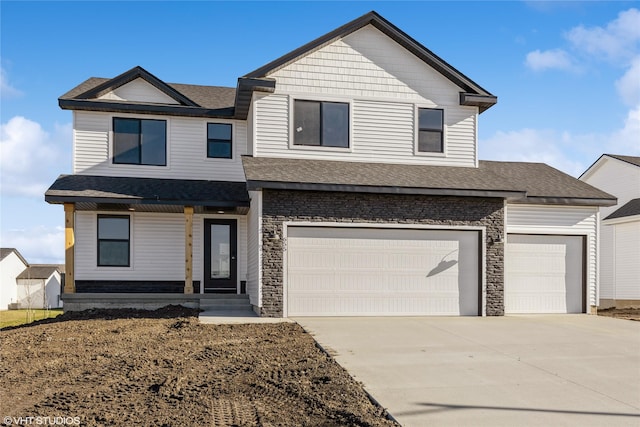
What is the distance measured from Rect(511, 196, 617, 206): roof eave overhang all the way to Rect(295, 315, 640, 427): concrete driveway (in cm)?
355

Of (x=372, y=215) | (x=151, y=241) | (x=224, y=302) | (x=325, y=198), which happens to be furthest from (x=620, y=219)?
(x=151, y=241)

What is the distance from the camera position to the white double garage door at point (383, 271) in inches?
516

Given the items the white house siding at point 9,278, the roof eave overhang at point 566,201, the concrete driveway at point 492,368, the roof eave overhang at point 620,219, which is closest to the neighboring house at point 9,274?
the white house siding at point 9,278

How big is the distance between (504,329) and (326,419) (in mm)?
7157

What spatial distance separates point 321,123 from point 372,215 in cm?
301

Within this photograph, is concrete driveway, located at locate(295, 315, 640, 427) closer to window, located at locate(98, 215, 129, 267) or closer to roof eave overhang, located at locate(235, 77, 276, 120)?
roof eave overhang, located at locate(235, 77, 276, 120)

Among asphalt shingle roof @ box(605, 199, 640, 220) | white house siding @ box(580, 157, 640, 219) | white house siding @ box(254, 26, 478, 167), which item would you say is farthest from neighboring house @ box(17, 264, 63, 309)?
asphalt shingle roof @ box(605, 199, 640, 220)

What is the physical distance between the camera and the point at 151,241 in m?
16.1

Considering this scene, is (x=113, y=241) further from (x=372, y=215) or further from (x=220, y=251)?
(x=372, y=215)

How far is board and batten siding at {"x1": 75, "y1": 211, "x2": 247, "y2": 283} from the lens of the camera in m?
15.8

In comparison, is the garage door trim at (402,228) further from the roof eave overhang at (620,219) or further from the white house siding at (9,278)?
the white house siding at (9,278)

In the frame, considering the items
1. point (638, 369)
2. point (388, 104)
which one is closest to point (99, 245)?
Result: point (388, 104)

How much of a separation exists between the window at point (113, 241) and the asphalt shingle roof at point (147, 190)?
1.11 meters

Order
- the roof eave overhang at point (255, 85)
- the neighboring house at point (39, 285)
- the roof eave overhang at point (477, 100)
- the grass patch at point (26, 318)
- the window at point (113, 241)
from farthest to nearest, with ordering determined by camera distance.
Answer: the neighboring house at point (39, 285)
the grass patch at point (26, 318)
the window at point (113, 241)
the roof eave overhang at point (477, 100)
the roof eave overhang at point (255, 85)
